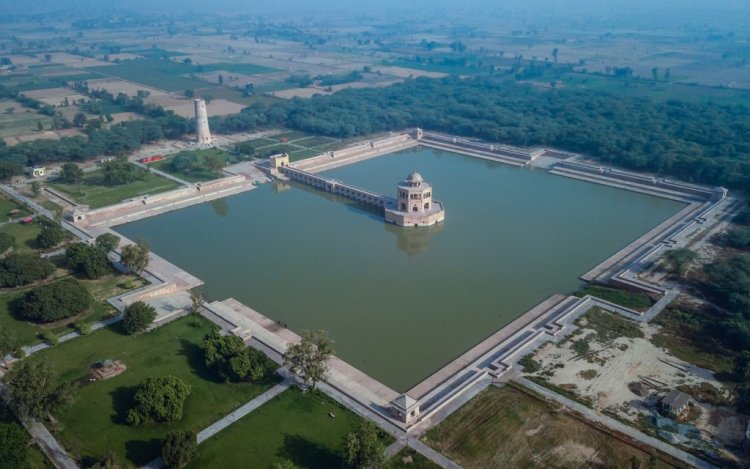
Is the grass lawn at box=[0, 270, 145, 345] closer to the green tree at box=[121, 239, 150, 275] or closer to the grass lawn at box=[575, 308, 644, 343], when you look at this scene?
the green tree at box=[121, 239, 150, 275]

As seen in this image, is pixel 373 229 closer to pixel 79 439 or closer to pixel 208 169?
pixel 208 169

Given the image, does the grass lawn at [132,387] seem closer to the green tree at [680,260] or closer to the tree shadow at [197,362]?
the tree shadow at [197,362]

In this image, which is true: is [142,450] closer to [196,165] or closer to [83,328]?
[83,328]

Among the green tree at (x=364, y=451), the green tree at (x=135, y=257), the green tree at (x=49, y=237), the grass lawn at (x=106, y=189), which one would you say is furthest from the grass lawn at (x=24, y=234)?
the green tree at (x=364, y=451)

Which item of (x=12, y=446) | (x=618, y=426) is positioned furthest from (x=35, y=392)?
(x=618, y=426)

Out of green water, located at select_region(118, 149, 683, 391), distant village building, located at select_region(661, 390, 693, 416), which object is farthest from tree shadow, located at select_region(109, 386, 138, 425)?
distant village building, located at select_region(661, 390, 693, 416)
